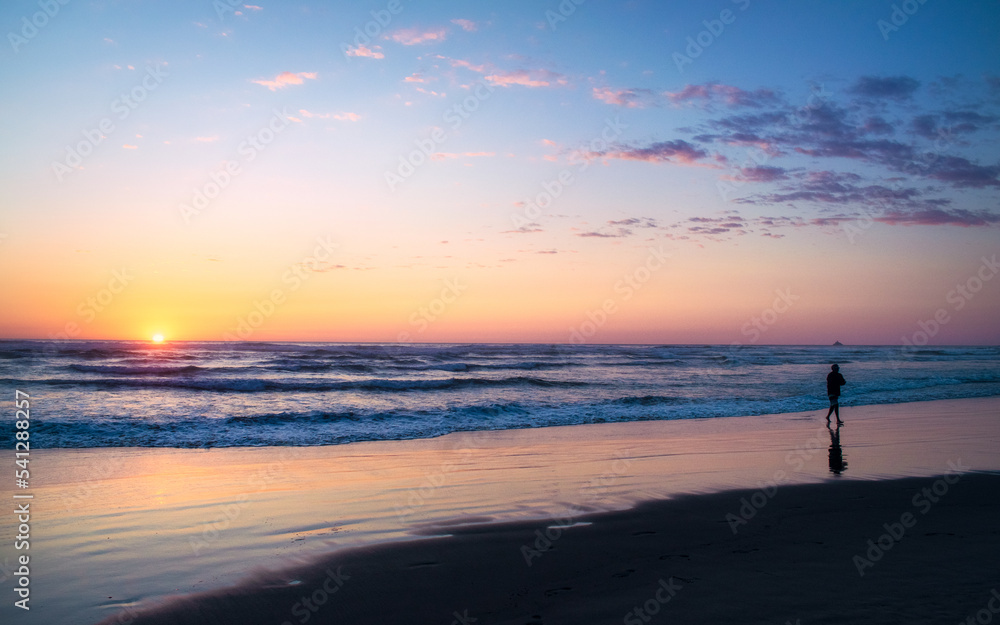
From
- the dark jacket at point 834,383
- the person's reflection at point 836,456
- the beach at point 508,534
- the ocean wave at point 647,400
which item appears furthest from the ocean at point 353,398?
the person's reflection at point 836,456

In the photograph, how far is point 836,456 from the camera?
12547 mm

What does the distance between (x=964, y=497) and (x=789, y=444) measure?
5.52m

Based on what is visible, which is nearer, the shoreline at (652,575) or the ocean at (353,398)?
the shoreline at (652,575)

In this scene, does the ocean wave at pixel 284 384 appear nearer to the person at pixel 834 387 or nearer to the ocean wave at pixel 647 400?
the ocean wave at pixel 647 400

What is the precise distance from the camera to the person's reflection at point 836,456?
11125 mm

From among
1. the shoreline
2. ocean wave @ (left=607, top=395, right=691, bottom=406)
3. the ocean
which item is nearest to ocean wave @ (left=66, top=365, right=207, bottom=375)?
the ocean

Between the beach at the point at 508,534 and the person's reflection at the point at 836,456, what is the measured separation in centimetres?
18

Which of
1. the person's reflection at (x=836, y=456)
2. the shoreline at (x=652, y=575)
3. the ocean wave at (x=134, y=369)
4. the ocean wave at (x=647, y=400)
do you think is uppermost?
the ocean wave at (x=134, y=369)

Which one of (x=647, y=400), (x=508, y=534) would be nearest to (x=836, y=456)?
(x=508, y=534)

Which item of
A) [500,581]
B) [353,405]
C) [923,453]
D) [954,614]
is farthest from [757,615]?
[353,405]

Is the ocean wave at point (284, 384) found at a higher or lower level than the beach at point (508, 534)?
higher

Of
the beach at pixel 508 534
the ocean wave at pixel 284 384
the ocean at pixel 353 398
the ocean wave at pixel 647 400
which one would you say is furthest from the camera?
the ocean wave at pixel 284 384

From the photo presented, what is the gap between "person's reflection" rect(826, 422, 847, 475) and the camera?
36.5 feet

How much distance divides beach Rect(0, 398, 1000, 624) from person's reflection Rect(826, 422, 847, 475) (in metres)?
0.18
